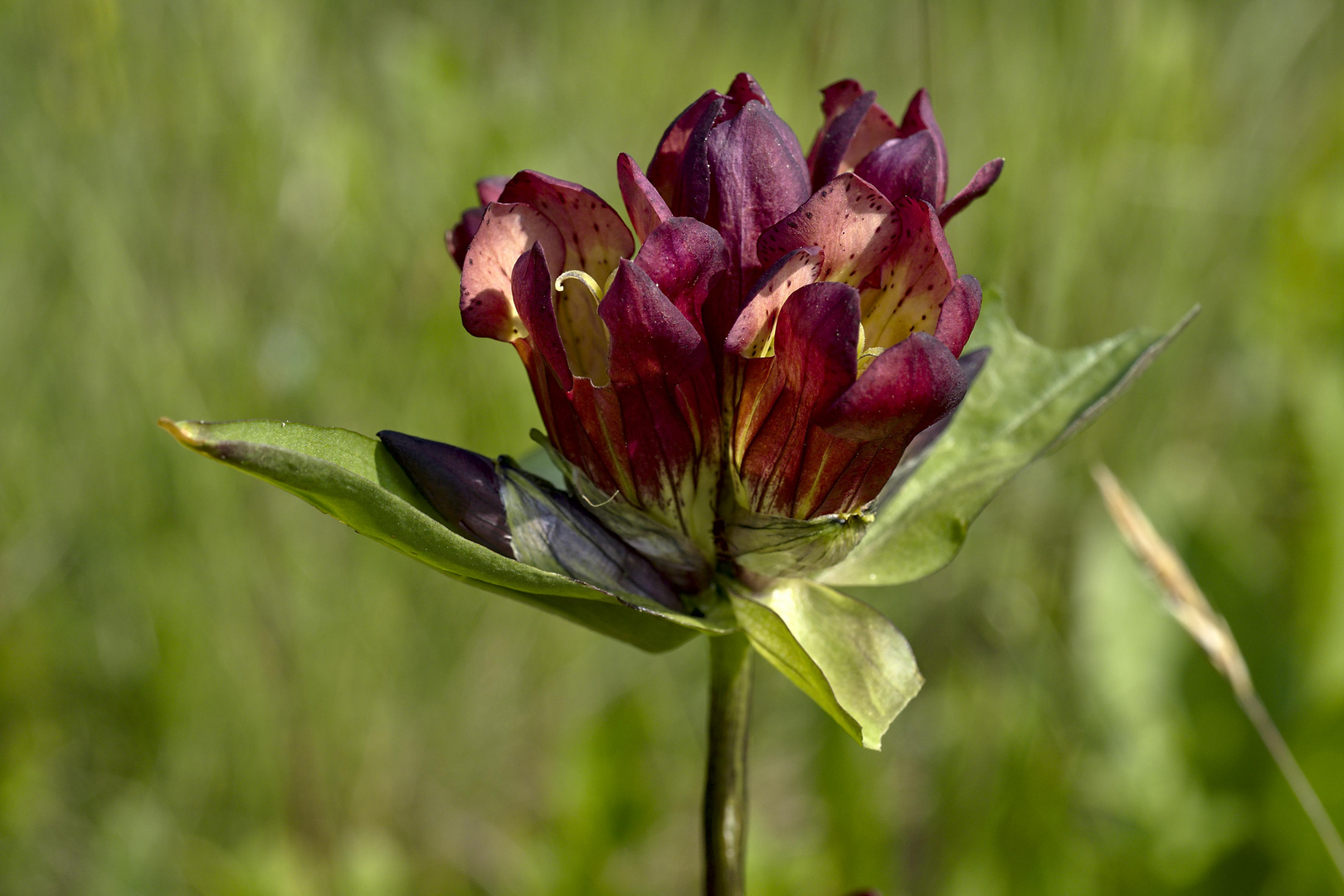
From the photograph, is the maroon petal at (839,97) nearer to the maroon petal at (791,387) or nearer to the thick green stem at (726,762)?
the maroon petal at (791,387)

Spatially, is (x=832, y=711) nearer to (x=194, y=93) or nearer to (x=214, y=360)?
(x=214, y=360)

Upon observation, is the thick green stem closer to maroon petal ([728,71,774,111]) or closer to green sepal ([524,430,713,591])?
green sepal ([524,430,713,591])

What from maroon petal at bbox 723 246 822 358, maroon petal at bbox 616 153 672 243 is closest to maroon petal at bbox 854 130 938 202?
maroon petal at bbox 723 246 822 358

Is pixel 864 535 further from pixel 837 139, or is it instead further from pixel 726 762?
pixel 837 139

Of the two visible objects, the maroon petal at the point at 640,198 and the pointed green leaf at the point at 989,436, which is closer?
the maroon petal at the point at 640,198

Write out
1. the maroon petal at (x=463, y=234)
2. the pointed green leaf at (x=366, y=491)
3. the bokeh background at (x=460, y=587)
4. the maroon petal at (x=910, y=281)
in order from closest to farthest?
the pointed green leaf at (x=366, y=491)
the maroon petal at (x=910, y=281)
the maroon petal at (x=463, y=234)
the bokeh background at (x=460, y=587)

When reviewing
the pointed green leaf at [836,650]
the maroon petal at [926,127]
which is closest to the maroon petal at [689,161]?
the maroon petal at [926,127]
